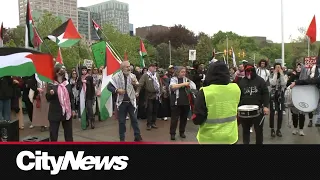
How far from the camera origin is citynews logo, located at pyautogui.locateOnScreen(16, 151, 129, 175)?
2.25 metres

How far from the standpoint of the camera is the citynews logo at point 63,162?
88.6 inches

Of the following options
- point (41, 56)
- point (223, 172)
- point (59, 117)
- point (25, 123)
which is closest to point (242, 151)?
point (223, 172)

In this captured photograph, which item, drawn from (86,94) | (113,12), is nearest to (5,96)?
(86,94)

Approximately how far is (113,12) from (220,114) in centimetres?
6272

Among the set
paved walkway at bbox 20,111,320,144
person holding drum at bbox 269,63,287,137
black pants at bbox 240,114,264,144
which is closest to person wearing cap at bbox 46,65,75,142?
paved walkway at bbox 20,111,320,144

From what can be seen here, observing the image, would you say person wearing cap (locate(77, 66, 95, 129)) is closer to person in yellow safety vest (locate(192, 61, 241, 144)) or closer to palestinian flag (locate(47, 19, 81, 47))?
palestinian flag (locate(47, 19, 81, 47))

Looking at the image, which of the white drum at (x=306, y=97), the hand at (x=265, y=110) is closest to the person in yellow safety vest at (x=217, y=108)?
the hand at (x=265, y=110)

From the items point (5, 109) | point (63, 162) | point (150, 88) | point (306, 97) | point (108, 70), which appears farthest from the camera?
point (150, 88)

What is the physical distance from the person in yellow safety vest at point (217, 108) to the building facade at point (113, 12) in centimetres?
5081

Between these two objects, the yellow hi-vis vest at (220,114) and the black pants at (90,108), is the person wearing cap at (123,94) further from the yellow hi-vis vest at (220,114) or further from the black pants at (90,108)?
the yellow hi-vis vest at (220,114)

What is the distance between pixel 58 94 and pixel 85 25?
42.4 metres

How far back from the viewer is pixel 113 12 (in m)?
64.0

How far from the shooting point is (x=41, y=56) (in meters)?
4.99

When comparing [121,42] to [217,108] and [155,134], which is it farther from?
[217,108]
